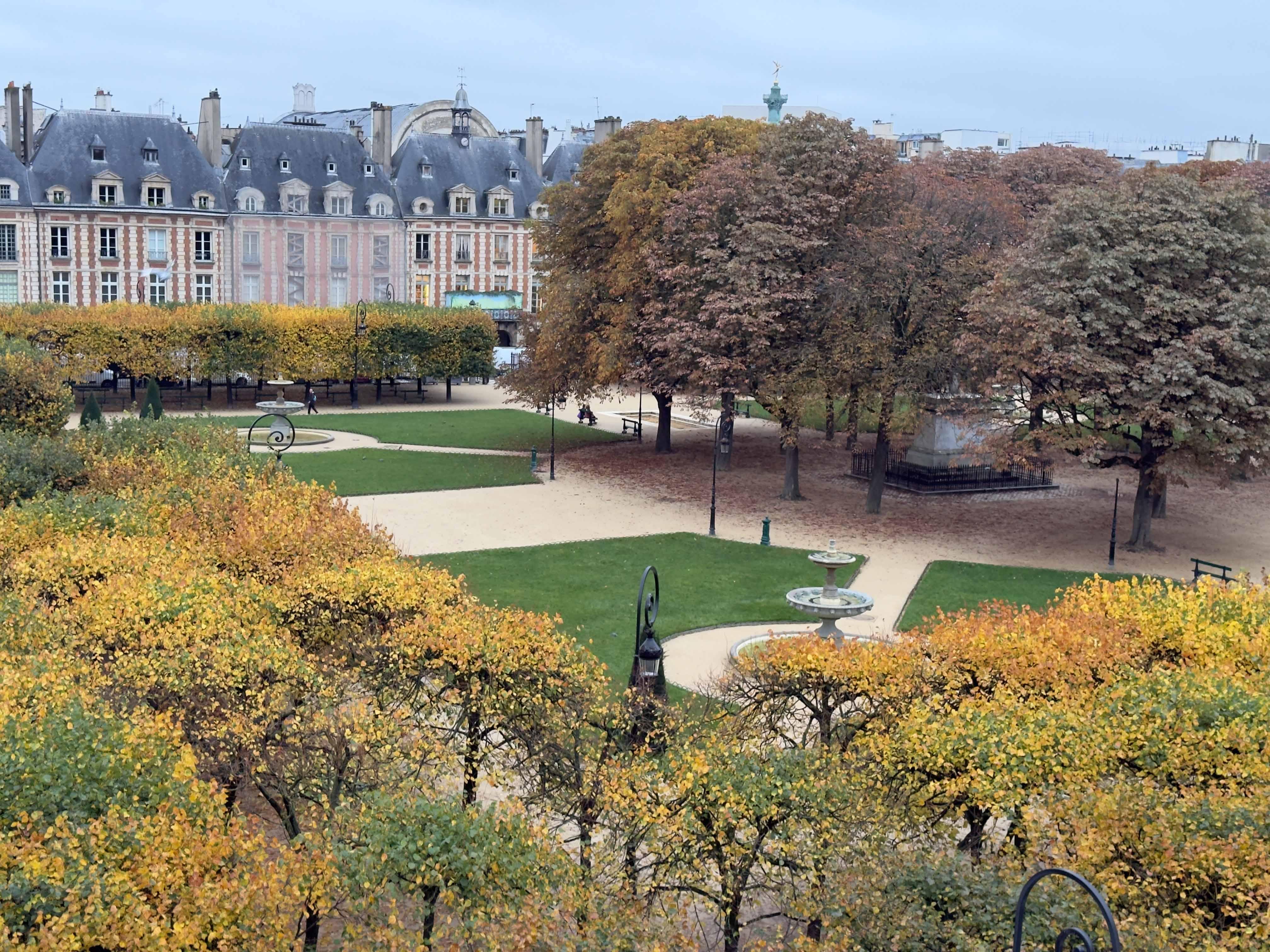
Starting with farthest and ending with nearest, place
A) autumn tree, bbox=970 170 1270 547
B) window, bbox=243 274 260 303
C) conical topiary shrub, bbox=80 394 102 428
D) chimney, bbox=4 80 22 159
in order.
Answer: window, bbox=243 274 260 303 < chimney, bbox=4 80 22 159 < conical topiary shrub, bbox=80 394 102 428 < autumn tree, bbox=970 170 1270 547

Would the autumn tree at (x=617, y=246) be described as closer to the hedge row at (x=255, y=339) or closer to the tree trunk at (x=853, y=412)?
the tree trunk at (x=853, y=412)

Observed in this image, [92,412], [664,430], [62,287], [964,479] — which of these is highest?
[62,287]

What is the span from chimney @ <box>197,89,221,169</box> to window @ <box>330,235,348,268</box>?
22.7 ft

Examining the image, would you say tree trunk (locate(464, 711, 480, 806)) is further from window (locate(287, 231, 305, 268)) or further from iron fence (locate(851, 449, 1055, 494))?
window (locate(287, 231, 305, 268))

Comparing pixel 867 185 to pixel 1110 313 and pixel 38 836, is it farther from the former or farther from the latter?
pixel 38 836

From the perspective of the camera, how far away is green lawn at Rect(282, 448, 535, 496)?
3675 cm

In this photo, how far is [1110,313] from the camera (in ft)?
93.9

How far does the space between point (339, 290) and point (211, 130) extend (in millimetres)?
10347

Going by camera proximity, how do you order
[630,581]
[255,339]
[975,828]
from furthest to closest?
1. [255,339]
2. [630,581]
3. [975,828]

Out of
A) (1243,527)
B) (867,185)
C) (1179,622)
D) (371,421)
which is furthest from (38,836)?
(371,421)

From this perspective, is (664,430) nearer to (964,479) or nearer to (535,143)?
(964,479)

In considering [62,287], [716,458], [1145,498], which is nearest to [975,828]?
[1145,498]

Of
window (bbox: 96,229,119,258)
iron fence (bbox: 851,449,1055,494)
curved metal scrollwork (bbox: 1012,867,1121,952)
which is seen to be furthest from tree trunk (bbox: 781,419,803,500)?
window (bbox: 96,229,119,258)

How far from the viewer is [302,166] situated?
6906 cm
